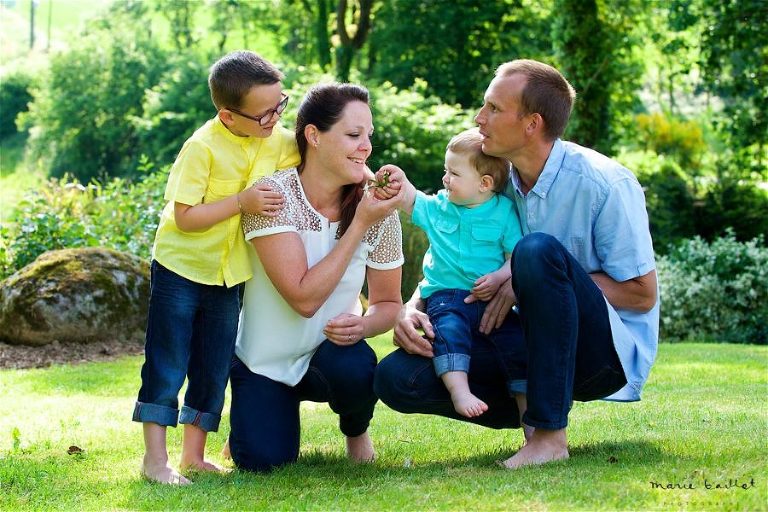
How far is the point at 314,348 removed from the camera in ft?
12.9

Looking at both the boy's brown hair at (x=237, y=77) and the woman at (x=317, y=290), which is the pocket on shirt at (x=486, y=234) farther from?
the boy's brown hair at (x=237, y=77)

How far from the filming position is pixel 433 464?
3805mm

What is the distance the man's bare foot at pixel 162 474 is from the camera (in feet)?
11.9

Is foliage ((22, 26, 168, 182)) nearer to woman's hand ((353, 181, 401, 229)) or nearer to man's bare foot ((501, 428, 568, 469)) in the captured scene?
woman's hand ((353, 181, 401, 229))

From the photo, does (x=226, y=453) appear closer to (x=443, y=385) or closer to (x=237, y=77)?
(x=443, y=385)

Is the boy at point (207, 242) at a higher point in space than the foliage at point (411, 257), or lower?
higher

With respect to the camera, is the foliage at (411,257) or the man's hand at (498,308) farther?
the foliage at (411,257)

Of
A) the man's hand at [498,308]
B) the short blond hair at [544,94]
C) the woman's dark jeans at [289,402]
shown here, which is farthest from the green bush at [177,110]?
the man's hand at [498,308]

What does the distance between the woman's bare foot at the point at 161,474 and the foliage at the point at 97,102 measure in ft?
85.7

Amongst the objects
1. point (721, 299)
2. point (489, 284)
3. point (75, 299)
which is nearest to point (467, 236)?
point (489, 284)

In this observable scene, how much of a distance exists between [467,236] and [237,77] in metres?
1.08

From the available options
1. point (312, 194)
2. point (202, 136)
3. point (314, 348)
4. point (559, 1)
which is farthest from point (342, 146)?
point (559, 1)

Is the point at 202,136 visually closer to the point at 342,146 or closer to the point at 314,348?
the point at 342,146

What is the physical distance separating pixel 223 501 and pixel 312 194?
126 centimetres
